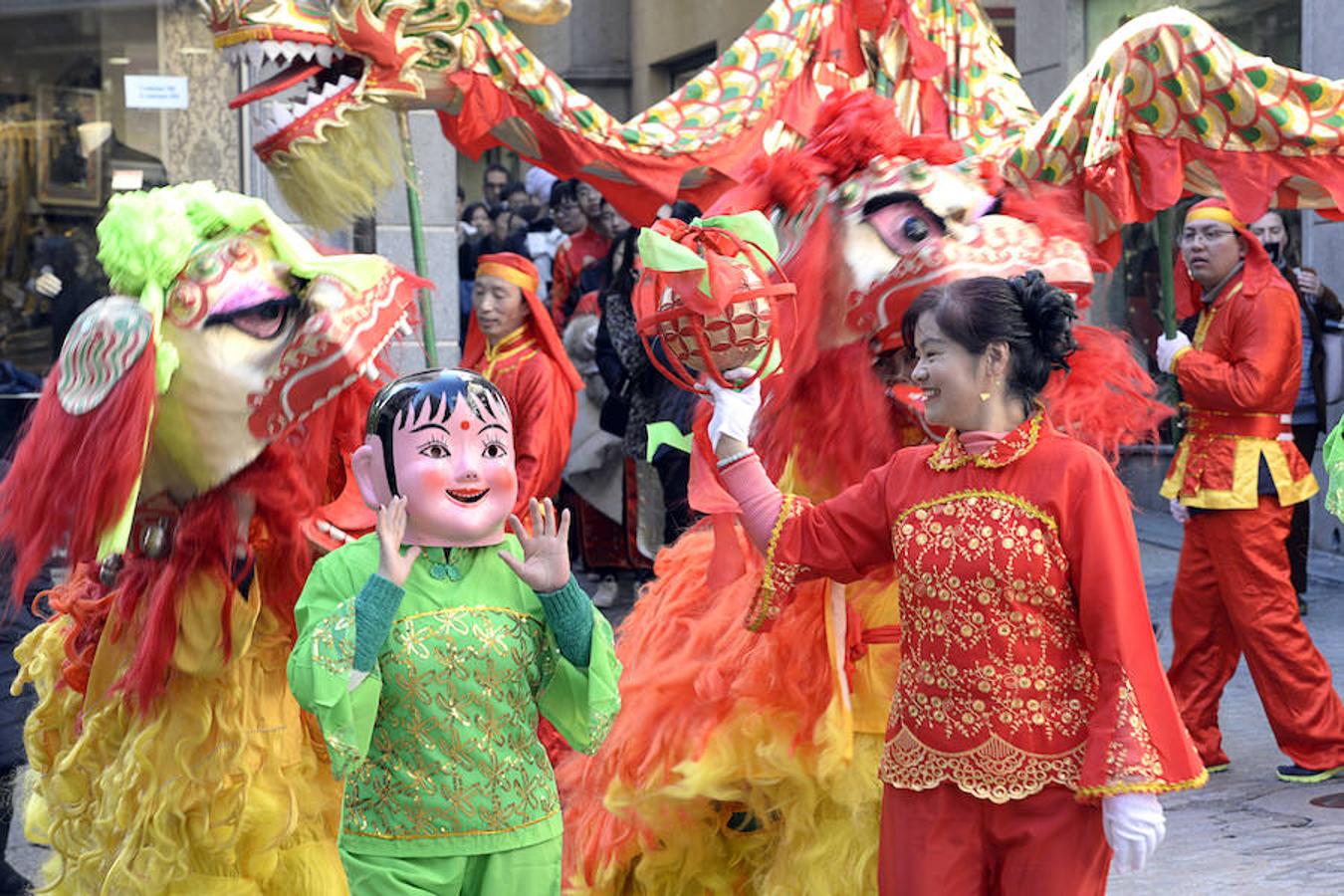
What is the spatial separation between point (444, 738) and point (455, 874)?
211 mm

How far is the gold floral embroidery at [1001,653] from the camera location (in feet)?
10.1

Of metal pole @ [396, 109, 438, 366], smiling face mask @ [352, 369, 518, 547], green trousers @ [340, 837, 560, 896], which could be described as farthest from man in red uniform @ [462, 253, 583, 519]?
green trousers @ [340, 837, 560, 896]

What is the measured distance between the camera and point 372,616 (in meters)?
2.92

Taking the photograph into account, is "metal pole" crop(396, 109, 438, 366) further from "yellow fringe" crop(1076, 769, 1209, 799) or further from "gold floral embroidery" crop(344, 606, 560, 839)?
"yellow fringe" crop(1076, 769, 1209, 799)

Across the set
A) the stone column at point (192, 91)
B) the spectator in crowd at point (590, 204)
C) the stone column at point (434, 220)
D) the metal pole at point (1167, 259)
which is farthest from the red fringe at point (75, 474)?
the stone column at point (192, 91)

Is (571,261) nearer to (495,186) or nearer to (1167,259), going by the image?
(495,186)

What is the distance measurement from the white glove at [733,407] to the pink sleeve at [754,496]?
0.16ft

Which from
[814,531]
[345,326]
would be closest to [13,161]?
[345,326]

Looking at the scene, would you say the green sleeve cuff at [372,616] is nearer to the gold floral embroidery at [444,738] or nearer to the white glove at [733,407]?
the gold floral embroidery at [444,738]

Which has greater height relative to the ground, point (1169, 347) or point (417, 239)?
point (417, 239)

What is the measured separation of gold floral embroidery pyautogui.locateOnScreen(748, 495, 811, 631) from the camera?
11.2 feet

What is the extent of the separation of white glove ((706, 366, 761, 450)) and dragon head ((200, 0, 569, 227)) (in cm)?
116

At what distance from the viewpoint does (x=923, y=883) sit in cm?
313

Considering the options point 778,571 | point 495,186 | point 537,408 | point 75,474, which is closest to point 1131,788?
point 778,571
